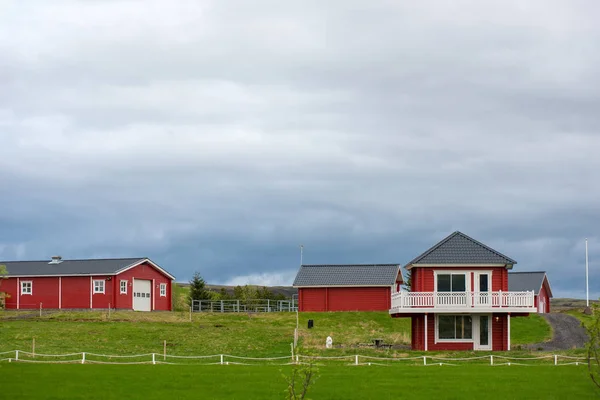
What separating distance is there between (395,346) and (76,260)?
115ft

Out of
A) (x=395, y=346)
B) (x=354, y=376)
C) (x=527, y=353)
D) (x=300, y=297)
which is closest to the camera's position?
(x=354, y=376)

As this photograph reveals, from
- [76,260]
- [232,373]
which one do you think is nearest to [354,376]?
[232,373]

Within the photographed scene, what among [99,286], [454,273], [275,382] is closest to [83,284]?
[99,286]

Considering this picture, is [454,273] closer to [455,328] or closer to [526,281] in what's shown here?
[455,328]

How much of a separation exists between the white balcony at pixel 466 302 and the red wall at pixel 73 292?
103 ft

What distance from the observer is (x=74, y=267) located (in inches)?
2953

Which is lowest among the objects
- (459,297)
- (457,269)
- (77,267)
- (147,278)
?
(459,297)

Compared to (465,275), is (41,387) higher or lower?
lower

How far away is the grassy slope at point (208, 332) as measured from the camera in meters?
48.3

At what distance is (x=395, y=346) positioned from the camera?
173ft

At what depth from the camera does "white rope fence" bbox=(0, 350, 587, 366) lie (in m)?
40.6

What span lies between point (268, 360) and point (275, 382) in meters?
9.87

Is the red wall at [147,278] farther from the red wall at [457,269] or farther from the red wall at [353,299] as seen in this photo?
the red wall at [457,269]

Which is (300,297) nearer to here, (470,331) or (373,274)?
(373,274)
